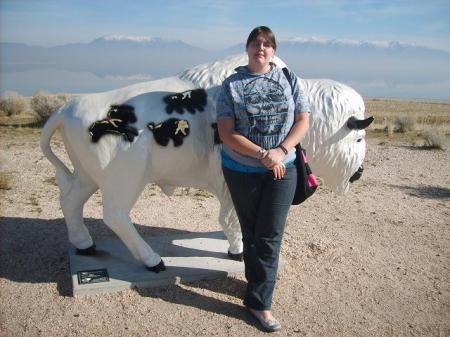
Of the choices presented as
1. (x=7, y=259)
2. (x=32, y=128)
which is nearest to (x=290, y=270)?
(x=7, y=259)

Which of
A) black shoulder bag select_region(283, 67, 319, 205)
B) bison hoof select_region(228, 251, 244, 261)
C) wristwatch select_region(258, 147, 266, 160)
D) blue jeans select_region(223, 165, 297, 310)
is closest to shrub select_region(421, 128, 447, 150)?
bison hoof select_region(228, 251, 244, 261)

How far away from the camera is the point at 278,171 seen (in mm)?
2826

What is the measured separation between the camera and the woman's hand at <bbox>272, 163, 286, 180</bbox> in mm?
2807

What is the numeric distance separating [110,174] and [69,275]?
1188mm

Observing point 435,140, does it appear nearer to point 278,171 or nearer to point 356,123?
point 356,123

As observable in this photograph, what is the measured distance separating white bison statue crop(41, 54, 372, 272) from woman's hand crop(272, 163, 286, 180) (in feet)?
2.50

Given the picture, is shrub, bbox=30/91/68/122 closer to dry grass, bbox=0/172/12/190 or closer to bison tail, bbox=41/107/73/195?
dry grass, bbox=0/172/12/190

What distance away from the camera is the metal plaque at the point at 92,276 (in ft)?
12.0

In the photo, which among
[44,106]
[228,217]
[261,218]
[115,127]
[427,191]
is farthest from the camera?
[44,106]

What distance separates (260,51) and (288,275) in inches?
86.3

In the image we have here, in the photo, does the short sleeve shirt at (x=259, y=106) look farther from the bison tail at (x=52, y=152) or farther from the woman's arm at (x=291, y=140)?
the bison tail at (x=52, y=152)

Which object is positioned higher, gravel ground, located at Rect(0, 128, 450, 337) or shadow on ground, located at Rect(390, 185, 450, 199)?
shadow on ground, located at Rect(390, 185, 450, 199)

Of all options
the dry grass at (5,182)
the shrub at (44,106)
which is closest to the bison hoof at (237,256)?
the dry grass at (5,182)

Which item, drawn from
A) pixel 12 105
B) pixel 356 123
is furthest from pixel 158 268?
pixel 12 105
